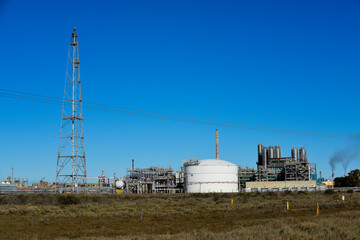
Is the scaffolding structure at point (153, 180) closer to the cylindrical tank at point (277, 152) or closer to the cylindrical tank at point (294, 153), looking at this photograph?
the cylindrical tank at point (277, 152)

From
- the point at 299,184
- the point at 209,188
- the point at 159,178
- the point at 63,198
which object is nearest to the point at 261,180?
the point at 299,184

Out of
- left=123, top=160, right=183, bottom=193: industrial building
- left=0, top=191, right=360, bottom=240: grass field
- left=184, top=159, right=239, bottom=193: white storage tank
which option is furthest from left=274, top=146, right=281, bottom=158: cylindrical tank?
left=0, top=191, right=360, bottom=240: grass field

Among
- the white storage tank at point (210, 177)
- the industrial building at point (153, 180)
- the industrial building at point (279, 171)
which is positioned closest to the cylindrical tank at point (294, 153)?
the industrial building at point (279, 171)

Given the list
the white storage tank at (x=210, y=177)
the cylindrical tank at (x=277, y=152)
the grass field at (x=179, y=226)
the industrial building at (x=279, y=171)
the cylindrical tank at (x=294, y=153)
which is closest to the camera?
the grass field at (x=179, y=226)

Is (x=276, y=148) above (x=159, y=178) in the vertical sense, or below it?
above

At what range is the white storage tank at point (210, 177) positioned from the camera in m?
101

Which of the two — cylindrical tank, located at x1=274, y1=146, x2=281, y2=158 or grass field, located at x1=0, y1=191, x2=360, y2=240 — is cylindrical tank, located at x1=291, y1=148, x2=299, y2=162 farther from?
grass field, located at x1=0, y1=191, x2=360, y2=240

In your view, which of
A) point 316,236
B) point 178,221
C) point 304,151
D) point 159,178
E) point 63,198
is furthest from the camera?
point 304,151

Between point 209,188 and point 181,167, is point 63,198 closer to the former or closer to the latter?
point 209,188

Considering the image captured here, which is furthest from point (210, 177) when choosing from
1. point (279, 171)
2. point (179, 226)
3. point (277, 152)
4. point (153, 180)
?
point (179, 226)

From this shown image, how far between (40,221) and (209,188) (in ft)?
225

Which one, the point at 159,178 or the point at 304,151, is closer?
the point at 159,178

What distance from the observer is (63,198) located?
195ft

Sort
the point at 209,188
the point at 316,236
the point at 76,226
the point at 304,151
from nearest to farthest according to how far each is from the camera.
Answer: the point at 316,236, the point at 76,226, the point at 209,188, the point at 304,151
